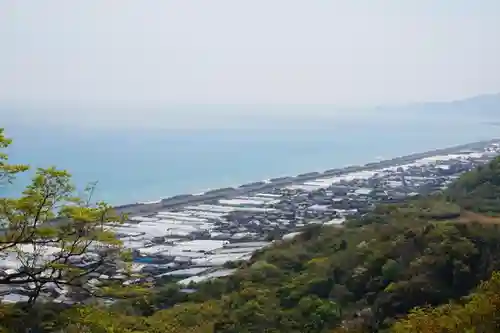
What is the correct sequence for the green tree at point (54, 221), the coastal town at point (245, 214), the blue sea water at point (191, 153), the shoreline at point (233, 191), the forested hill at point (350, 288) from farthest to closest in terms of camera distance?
the blue sea water at point (191, 153) < the shoreline at point (233, 191) < the coastal town at point (245, 214) < the forested hill at point (350, 288) < the green tree at point (54, 221)

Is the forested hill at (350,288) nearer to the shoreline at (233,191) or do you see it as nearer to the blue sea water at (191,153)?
the shoreline at (233,191)

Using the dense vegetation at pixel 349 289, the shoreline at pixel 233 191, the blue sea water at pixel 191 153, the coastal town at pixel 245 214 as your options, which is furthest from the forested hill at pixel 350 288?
the blue sea water at pixel 191 153

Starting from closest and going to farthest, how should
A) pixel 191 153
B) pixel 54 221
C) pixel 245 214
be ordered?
pixel 54 221 < pixel 245 214 < pixel 191 153

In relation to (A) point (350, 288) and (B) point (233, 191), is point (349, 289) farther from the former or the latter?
(B) point (233, 191)

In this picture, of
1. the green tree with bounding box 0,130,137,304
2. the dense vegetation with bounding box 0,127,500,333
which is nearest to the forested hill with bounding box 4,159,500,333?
the dense vegetation with bounding box 0,127,500,333

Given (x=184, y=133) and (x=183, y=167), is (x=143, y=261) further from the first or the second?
(x=184, y=133)

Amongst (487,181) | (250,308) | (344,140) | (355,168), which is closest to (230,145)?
(344,140)

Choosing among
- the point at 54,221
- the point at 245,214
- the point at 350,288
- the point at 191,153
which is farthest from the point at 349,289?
the point at 191,153
